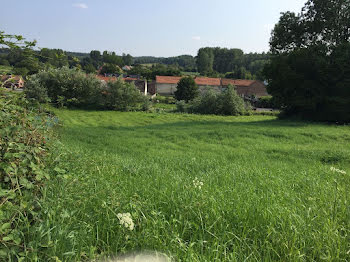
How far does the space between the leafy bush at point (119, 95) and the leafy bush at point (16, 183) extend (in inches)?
1380

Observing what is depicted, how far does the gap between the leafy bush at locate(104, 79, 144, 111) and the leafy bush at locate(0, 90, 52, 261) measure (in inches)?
1380

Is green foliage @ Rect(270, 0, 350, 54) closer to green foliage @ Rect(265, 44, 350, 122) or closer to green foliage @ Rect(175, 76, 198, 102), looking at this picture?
green foliage @ Rect(265, 44, 350, 122)

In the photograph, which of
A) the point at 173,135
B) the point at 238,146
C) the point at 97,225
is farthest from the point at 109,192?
the point at 173,135

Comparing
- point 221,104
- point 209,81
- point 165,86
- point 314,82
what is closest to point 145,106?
point 221,104

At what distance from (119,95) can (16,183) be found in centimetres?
3578

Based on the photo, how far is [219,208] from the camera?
2.95 meters

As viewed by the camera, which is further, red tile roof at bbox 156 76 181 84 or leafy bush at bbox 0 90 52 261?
red tile roof at bbox 156 76 181 84

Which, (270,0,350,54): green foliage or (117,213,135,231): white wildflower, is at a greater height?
(270,0,350,54): green foliage

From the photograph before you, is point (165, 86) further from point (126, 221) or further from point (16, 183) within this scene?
point (126, 221)

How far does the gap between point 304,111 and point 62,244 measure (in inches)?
1099

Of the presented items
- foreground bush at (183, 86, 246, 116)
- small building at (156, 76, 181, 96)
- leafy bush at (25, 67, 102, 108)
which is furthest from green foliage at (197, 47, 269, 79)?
leafy bush at (25, 67, 102, 108)

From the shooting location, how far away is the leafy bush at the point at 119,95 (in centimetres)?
3744

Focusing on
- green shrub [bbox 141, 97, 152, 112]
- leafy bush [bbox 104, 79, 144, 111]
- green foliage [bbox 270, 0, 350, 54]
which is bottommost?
green shrub [bbox 141, 97, 152, 112]

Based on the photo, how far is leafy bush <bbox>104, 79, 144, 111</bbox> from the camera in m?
37.4
